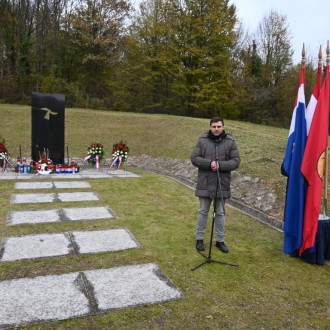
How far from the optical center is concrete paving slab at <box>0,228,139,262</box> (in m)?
3.94

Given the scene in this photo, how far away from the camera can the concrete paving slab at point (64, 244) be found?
3939mm

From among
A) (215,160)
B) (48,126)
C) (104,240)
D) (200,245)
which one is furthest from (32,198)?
(48,126)

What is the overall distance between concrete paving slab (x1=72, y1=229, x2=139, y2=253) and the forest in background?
22434 mm

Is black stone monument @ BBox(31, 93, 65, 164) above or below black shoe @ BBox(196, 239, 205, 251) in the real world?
above

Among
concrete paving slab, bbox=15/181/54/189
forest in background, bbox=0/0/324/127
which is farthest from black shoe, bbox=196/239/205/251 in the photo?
forest in background, bbox=0/0/324/127

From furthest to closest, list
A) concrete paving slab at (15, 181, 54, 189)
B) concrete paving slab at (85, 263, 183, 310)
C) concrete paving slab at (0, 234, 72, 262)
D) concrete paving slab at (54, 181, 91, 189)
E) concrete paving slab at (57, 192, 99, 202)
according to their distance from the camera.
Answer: concrete paving slab at (54, 181, 91, 189) < concrete paving slab at (15, 181, 54, 189) < concrete paving slab at (57, 192, 99, 202) < concrete paving slab at (0, 234, 72, 262) < concrete paving slab at (85, 263, 183, 310)

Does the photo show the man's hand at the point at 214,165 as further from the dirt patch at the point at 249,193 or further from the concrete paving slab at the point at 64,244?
the dirt patch at the point at 249,193

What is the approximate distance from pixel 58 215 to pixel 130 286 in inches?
105

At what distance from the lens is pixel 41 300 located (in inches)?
115

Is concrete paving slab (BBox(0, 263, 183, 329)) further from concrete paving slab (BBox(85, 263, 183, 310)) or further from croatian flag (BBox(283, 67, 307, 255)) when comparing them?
croatian flag (BBox(283, 67, 307, 255))

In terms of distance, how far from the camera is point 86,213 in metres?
5.65

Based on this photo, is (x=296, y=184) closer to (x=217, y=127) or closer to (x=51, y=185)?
(x=217, y=127)

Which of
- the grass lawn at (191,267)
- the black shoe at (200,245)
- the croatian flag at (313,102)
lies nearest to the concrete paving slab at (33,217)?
the grass lawn at (191,267)

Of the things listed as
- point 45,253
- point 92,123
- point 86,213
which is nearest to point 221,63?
point 92,123
